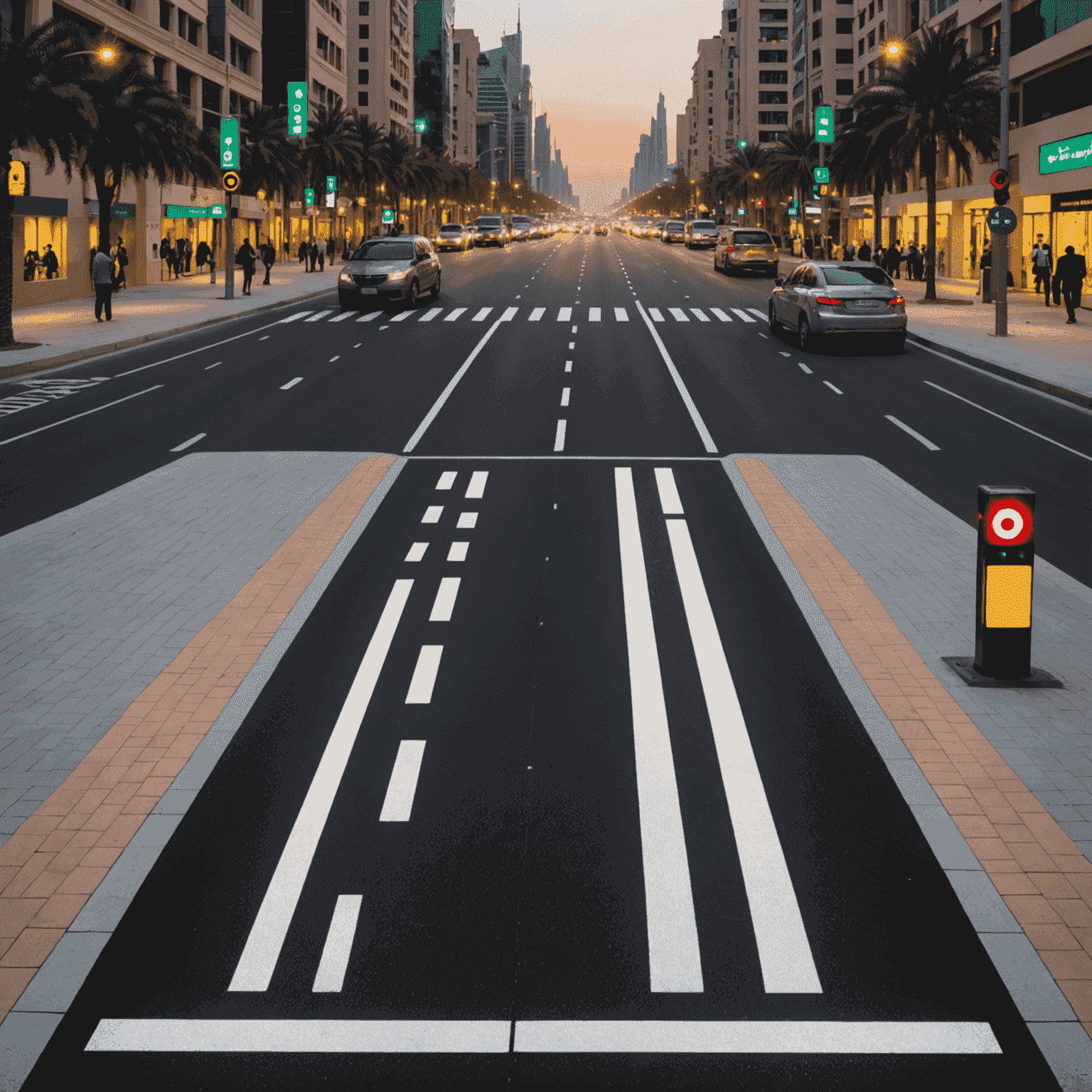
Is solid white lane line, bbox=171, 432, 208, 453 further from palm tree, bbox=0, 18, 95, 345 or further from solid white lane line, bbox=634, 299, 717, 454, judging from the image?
palm tree, bbox=0, 18, 95, 345

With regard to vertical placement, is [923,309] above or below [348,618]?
above

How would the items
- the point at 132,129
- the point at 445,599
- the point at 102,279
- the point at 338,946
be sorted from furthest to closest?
the point at 132,129, the point at 102,279, the point at 445,599, the point at 338,946

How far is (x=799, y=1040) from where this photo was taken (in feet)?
13.6

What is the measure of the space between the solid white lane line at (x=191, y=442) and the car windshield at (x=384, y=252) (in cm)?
1975

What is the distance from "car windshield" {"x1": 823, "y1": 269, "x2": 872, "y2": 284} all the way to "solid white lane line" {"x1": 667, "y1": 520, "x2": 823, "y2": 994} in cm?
1850

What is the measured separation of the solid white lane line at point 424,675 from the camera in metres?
7.38

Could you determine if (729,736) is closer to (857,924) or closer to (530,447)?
(857,924)

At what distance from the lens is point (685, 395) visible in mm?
20500

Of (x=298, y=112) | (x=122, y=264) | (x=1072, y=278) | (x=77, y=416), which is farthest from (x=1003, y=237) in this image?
(x=298, y=112)

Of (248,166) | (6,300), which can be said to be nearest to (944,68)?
(6,300)

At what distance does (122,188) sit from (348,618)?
47.5 metres

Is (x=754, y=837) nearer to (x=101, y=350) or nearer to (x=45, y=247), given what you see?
(x=101, y=350)

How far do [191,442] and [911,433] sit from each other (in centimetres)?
941

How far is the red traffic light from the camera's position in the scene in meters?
7.34
